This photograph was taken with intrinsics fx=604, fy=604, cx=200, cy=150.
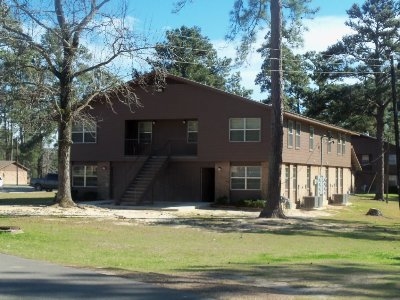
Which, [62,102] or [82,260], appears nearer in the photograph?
[82,260]

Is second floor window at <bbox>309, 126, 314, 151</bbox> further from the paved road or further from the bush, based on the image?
the paved road

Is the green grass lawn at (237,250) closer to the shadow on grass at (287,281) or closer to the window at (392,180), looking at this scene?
the shadow on grass at (287,281)

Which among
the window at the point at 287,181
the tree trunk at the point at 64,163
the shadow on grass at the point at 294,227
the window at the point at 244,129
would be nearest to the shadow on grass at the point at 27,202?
the tree trunk at the point at 64,163

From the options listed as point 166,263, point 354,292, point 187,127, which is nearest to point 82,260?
point 166,263

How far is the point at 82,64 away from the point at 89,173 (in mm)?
12365

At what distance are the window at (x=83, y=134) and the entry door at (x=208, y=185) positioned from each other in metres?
7.77

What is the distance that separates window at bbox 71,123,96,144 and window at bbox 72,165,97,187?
1.80 metres

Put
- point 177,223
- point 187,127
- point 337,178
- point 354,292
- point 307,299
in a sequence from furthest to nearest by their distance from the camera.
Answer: point 337,178 → point 187,127 → point 177,223 → point 354,292 → point 307,299

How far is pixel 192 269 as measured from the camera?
1224cm

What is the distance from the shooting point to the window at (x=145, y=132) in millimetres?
39938

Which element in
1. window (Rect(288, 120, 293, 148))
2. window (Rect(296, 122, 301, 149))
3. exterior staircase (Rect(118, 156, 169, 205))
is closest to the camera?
exterior staircase (Rect(118, 156, 169, 205))

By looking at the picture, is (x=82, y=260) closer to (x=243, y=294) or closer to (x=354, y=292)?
(x=243, y=294)

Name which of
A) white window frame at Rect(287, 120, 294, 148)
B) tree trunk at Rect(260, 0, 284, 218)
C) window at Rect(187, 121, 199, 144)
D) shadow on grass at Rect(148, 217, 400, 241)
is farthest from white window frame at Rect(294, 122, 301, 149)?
tree trunk at Rect(260, 0, 284, 218)

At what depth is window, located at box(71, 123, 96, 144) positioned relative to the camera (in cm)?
4003
